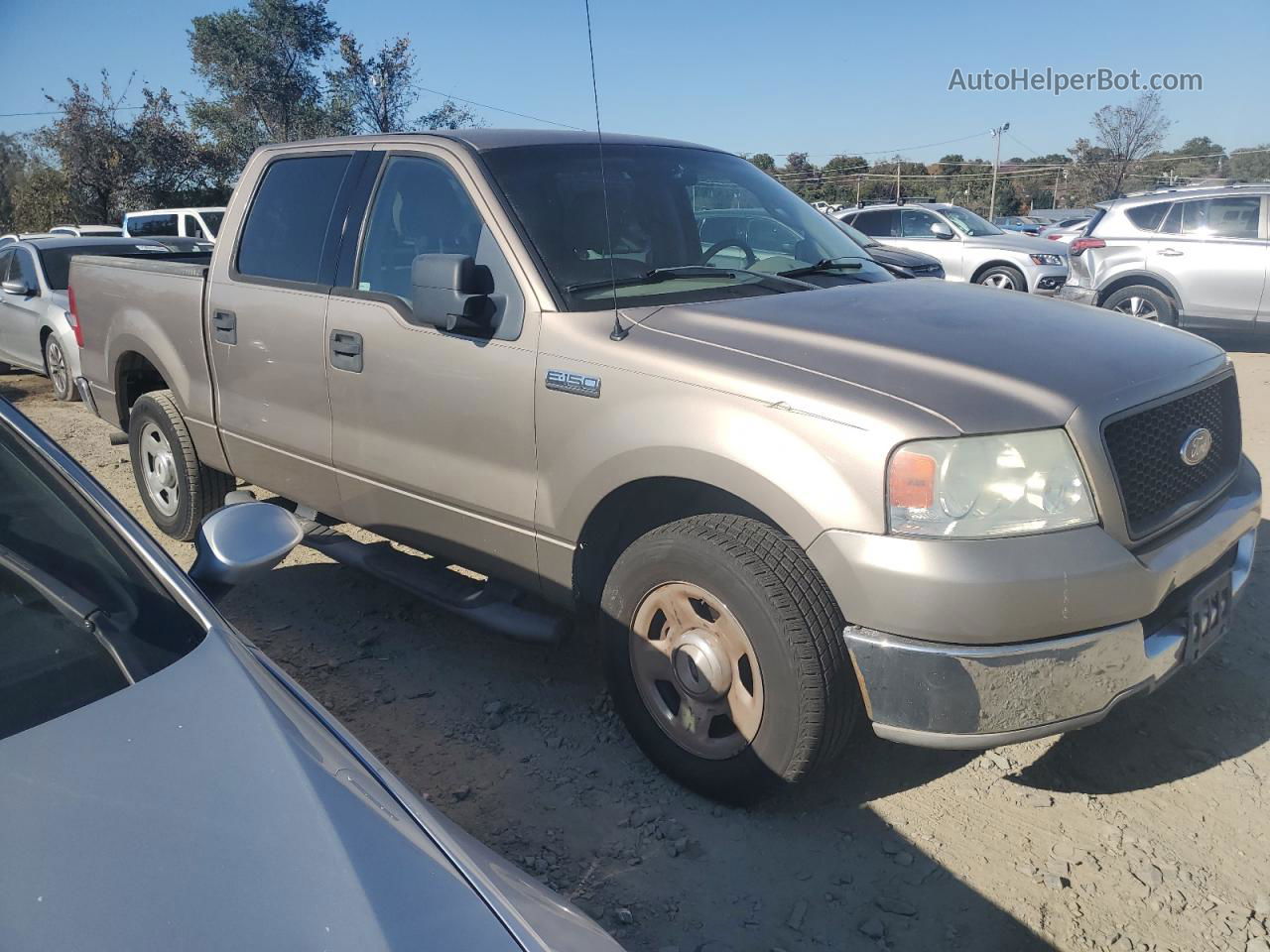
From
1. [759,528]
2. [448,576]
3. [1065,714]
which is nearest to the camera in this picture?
[1065,714]

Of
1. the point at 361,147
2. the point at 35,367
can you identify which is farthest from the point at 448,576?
the point at 35,367

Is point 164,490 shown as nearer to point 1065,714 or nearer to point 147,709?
point 147,709

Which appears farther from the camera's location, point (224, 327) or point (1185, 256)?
point (1185, 256)

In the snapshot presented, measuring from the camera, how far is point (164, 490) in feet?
17.7

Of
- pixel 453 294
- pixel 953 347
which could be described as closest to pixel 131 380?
pixel 453 294

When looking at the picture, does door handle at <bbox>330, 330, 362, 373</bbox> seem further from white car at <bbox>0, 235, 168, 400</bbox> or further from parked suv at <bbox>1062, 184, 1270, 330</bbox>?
parked suv at <bbox>1062, 184, 1270, 330</bbox>

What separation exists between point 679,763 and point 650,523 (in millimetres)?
736

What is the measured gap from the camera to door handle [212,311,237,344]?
4363mm

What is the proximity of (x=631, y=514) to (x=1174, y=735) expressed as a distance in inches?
77.9

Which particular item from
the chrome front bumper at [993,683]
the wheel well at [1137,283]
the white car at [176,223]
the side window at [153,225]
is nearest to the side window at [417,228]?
the chrome front bumper at [993,683]

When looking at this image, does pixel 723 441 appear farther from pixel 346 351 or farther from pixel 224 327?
Answer: pixel 224 327

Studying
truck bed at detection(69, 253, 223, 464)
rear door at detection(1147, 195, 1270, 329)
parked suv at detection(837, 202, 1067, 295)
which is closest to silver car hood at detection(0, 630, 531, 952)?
truck bed at detection(69, 253, 223, 464)

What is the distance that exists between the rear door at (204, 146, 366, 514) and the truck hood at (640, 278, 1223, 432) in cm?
163

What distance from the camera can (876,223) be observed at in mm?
15320
